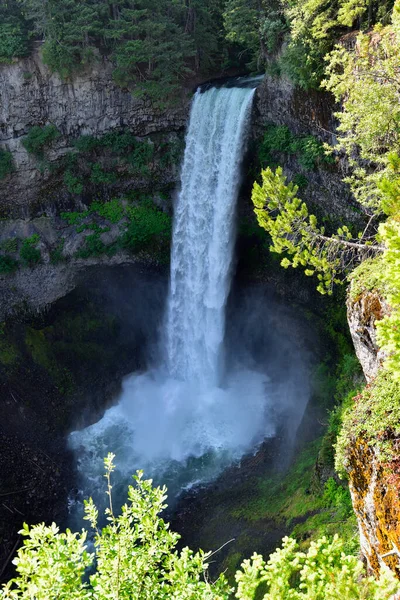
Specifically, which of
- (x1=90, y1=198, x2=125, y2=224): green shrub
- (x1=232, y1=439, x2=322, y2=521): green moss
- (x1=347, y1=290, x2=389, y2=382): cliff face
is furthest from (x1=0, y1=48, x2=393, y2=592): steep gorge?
(x1=347, y1=290, x2=389, y2=382): cliff face

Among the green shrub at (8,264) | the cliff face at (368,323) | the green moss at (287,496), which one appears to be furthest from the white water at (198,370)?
the cliff face at (368,323)

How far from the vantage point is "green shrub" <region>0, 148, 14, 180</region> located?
69.6 feet

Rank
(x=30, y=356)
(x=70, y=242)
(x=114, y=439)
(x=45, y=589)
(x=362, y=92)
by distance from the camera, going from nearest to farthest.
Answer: (x=45, y=589) → (x=362, y=92) → (x=114, y=439) → (x=30, y=356) → (x=70, y=242)

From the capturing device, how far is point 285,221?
964cm

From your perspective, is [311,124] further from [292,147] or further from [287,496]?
[287,496]

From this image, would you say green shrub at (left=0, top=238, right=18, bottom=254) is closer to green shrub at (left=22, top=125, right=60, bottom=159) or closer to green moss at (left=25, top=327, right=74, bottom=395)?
green moss at (left=25, top=327, right=74, bottom=395)

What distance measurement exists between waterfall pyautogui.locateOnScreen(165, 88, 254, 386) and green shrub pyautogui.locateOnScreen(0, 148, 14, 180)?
769cm

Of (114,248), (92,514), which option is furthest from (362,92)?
(114,248)

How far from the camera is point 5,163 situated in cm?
2128

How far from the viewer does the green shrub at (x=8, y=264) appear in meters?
21.7

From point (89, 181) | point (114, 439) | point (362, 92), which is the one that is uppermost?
point (362, 92)

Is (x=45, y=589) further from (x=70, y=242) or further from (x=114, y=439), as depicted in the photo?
(x=70, y=242)

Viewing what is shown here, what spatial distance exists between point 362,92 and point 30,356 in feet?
56.2

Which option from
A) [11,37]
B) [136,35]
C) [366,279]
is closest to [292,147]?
[136,35]
